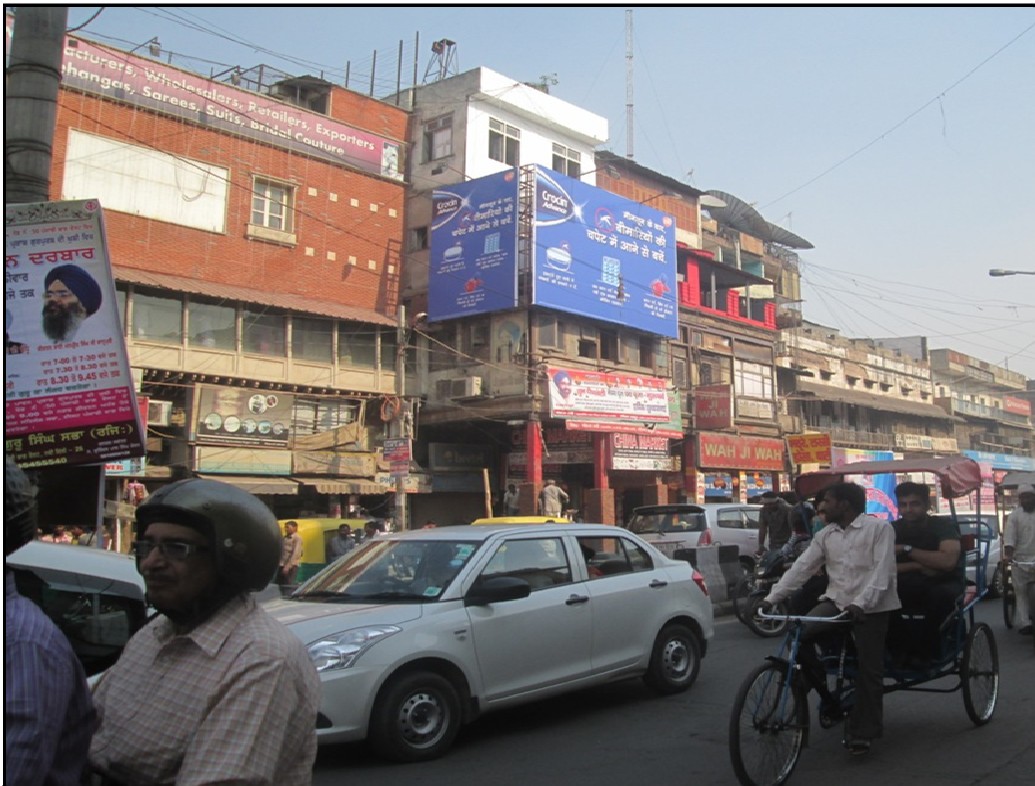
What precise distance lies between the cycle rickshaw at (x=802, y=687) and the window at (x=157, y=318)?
18.8 m

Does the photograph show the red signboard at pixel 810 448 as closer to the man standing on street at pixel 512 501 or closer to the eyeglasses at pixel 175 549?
the man standing on street at pixel 512 501

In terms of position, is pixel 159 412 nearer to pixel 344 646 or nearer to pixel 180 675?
pixel 344 646

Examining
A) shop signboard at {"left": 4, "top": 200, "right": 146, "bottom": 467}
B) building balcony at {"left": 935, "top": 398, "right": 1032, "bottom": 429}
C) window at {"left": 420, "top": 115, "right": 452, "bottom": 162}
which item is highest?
window at {"left": 420, "top": 115, "right": 452, "bottom": 162}

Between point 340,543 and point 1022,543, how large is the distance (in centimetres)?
995

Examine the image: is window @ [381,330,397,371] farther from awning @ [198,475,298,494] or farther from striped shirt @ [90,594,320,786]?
striped shirt @ [90,594,320,786]

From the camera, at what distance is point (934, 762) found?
596cm

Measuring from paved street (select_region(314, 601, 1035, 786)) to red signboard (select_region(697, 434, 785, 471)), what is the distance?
23493mm

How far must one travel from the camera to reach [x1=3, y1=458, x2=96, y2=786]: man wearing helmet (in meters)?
1.84

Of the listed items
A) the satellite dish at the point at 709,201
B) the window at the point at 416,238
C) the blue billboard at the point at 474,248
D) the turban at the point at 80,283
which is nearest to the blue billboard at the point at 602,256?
the blue billboard at the point at 474,248

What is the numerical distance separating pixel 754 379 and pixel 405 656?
1258 inches

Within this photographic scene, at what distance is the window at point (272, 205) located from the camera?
24.6 m

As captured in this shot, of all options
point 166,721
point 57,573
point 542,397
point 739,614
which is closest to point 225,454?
point 542,397

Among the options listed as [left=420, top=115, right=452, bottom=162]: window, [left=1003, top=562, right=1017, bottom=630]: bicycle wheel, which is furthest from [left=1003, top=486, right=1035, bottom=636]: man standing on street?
[left=420, top=115, right=452, bottom=162]: window

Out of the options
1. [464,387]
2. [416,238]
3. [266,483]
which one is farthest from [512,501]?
[416,238]
